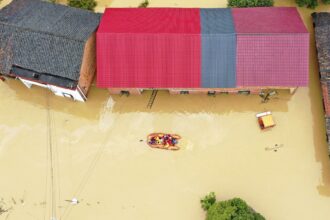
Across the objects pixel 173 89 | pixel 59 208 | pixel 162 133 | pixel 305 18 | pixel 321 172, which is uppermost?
pixel 305 18

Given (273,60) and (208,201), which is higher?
(273,60)

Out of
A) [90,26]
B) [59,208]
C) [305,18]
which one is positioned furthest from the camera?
[305,18]

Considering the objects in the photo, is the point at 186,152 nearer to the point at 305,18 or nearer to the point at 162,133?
the point at 162,133

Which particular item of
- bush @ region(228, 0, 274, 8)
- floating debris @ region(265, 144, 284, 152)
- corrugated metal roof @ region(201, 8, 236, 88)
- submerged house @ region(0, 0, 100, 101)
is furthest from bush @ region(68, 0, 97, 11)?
floating debris @ region(265, 144, 284, 152)

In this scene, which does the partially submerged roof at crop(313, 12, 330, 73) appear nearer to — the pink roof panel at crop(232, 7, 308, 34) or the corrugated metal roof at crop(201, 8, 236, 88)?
the pink roof panel at crop(232, 7, 308, 34)

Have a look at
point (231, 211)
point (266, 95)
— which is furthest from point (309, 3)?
point (231, 211)

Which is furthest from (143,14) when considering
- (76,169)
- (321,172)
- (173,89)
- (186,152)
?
(321,172)

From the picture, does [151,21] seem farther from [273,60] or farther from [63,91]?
[273,60]
